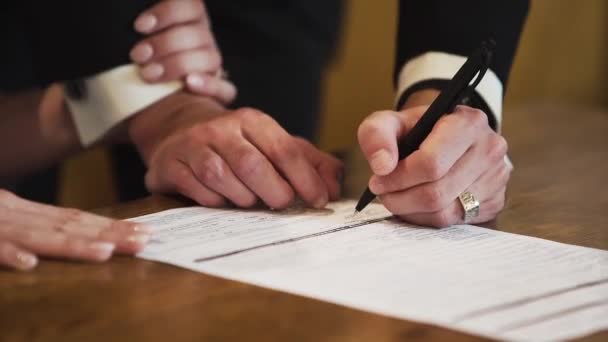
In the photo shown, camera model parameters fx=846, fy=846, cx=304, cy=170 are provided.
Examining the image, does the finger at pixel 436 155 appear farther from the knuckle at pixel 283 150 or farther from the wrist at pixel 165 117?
the wrist at pixel 165 117

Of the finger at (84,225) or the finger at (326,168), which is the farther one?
the finger at (326,168)

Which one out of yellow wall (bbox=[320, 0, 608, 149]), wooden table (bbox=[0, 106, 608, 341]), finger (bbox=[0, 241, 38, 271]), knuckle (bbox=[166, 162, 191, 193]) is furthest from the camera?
yellow wall (bbox=[320, 0, 608, 149])

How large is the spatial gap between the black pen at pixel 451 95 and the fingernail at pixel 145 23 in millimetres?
385

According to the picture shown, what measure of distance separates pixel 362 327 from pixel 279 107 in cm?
82

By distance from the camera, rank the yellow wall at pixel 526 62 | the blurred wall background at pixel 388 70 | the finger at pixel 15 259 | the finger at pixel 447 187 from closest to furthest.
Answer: the finger at pixel 15 259 < the finger at pixel 447 187 < the blurred wall background at pixel 388 70 < the yellow wall at pixel 526 62

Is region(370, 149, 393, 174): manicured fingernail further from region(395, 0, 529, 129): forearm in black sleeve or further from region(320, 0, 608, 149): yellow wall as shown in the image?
region(320, 0, 608, 149): yellow wall

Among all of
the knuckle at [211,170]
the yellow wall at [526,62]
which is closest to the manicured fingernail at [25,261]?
the knuckle at [211,170]

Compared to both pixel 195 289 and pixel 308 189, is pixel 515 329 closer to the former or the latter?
pixel 195 289

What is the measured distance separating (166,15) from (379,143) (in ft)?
1.32

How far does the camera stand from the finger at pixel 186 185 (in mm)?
759

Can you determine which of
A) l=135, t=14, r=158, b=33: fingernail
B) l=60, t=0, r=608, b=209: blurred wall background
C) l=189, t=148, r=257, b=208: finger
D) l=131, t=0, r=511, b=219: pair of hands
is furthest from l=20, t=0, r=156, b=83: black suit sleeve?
l=60, t=0, r=608, b=209: blurred wall background

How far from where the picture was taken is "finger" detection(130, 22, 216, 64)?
36.9 inches

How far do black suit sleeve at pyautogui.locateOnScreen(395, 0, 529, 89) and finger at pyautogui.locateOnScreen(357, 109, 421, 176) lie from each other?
0.70 feet

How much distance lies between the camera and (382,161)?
0.66m
